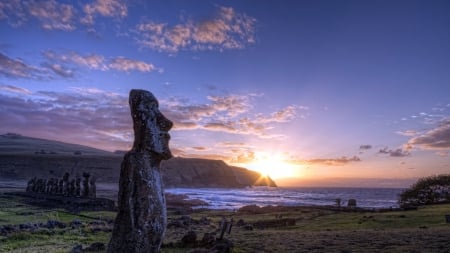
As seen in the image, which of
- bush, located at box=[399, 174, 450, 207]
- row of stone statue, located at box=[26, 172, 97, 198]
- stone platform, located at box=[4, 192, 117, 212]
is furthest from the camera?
bush, located at box=[399, 174, 450, 207]

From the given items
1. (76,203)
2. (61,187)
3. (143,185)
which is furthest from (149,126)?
(61,187)

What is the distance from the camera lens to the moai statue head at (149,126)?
11.3 metres

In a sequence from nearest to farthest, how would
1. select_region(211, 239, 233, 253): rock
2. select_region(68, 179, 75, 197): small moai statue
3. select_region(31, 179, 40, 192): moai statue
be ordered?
select_region(211, 239, 233, 253): rock < select_region(68, 179, 75, 197): small moai statue < select_region(31, 179, 40, 192): moai statue

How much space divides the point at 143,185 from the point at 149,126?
1.71 metres

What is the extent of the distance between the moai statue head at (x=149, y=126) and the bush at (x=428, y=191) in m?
58.2

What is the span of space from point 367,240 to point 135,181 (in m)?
14.6

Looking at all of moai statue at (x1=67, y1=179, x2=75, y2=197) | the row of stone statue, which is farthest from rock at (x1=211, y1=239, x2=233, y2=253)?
moai statue at (x1=67, y1=179, x2=75, y2=197)

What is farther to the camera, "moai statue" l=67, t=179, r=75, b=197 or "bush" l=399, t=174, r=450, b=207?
"bush" l=399, t=174, r=450, b=207

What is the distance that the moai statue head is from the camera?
11.3m

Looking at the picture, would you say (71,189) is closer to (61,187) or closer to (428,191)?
(61,187)

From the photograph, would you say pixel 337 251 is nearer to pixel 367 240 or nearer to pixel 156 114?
pixel 367 240

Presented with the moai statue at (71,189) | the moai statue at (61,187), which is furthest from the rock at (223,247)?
the moai statue at (61,187)

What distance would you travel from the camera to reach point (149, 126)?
37.1ft

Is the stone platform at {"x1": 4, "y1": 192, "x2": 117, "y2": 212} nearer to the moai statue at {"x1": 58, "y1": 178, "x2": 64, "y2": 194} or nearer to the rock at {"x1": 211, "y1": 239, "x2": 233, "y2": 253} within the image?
the moai statue at {"x1": 58, "y1": 178, "x2": 64, "y2": 194}
